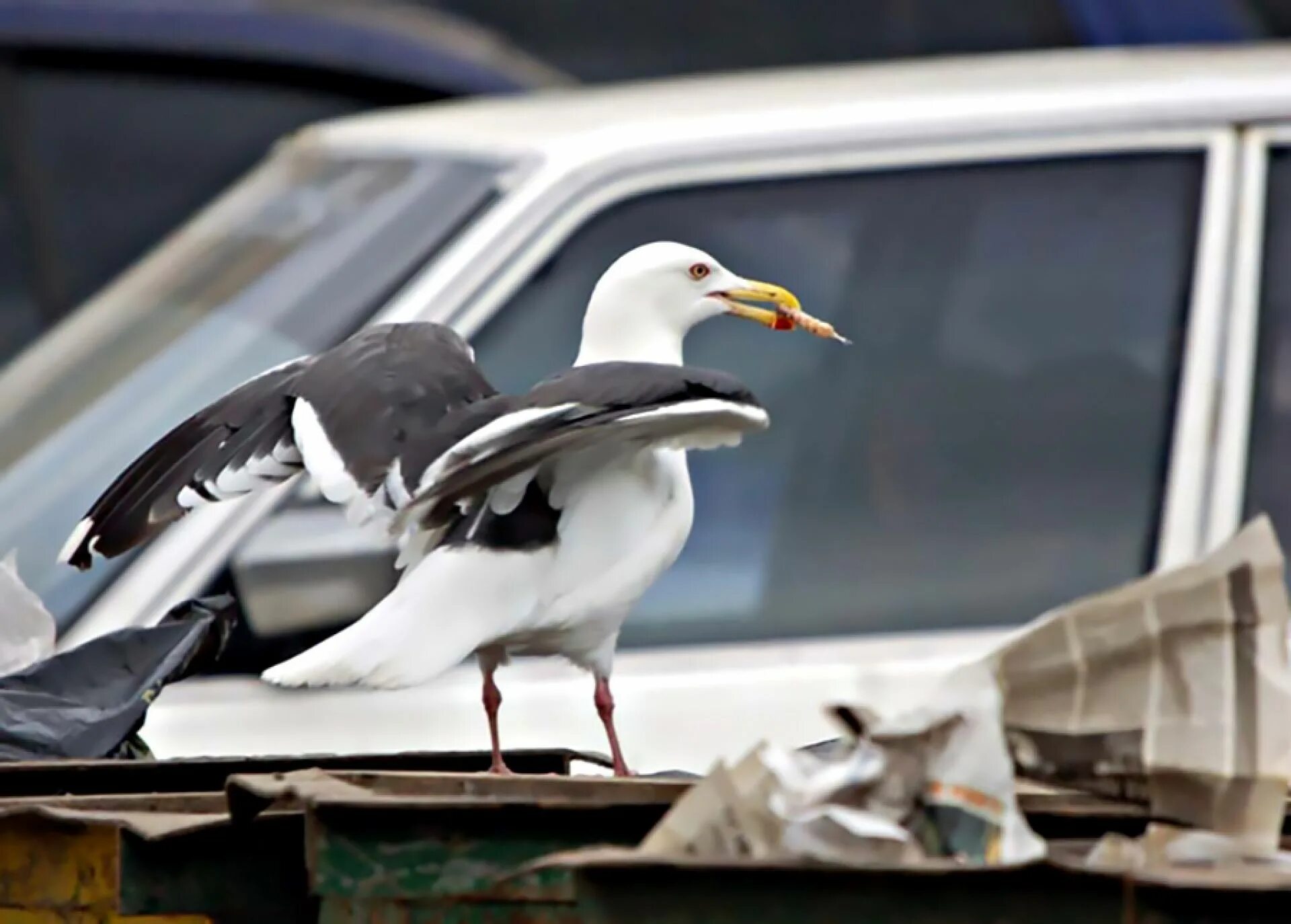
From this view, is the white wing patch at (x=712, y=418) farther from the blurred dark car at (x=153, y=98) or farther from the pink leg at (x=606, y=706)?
the blurred dark car at (x=153, y=98)

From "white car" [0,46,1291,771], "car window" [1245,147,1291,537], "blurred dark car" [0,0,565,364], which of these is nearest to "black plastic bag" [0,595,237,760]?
"white car" [0,46,1291,771]

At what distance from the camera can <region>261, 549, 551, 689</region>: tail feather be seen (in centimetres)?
318

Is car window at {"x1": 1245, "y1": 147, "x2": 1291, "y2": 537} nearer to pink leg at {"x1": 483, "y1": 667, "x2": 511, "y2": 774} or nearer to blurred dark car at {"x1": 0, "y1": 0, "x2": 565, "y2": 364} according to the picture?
pink leg at {"x1": 483, "y1": 667, "x2": 511, "y2": 774}

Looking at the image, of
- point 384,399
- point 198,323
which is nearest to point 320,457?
point 384,399

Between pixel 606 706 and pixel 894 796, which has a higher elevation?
pixel 606 706

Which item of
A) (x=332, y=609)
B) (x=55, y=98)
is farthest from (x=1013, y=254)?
(x=55, y=98)

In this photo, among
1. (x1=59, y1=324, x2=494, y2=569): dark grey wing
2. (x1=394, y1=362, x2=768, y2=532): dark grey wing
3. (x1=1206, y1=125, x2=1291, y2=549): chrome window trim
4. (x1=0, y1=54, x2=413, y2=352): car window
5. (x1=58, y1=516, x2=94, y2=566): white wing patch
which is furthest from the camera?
(x1=0, y1=54, x2=413, y2=352): car window

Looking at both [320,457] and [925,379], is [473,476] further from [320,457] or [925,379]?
[925,379]

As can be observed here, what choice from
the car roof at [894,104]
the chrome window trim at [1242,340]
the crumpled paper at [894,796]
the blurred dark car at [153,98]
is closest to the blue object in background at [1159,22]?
the car roof at [894,104]

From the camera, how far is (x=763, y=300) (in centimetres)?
385

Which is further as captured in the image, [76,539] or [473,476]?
[76,539]

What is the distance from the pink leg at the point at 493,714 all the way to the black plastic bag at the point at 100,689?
0.32m

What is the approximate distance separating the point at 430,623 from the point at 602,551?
270mm

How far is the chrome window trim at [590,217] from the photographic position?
441 cm
